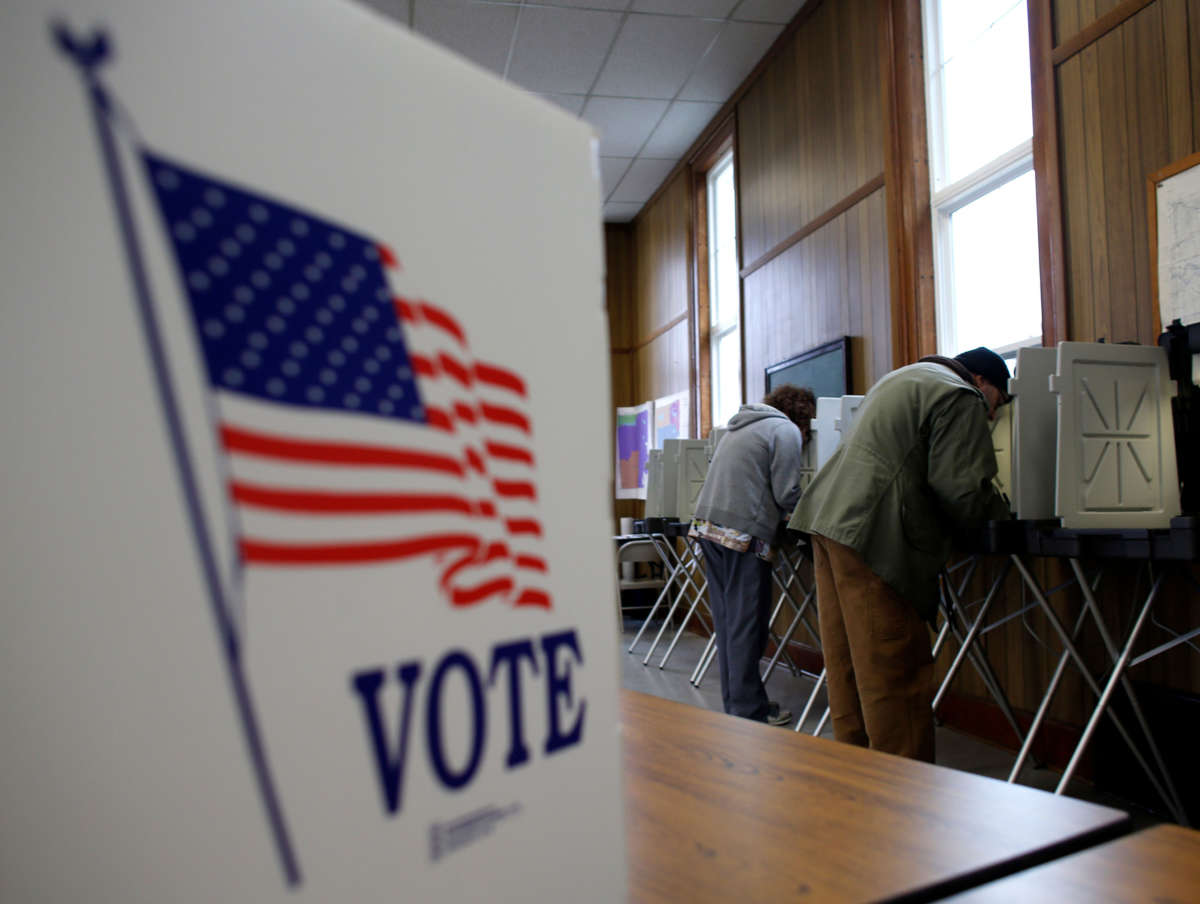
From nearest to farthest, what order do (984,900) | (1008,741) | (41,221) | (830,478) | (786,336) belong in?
(41,221) < (984,900) < (830,478) < (1008,741) < (786,336)

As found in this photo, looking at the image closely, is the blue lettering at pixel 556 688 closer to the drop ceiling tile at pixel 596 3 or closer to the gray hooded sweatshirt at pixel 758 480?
the gray hooded sweatshirt at pixel 758 480

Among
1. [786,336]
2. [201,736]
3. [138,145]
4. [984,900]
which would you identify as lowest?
[984,900]

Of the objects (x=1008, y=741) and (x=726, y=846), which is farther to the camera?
(x=1008, y=741)

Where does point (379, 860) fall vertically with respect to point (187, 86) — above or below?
below

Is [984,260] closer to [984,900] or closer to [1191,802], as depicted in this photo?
[1191,802]

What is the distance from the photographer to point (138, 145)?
0.14 m

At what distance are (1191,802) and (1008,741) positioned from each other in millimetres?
701

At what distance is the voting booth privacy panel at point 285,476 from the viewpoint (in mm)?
140

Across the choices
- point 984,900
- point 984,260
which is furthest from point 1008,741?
point 984,900

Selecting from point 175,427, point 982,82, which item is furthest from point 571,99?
point 175,427

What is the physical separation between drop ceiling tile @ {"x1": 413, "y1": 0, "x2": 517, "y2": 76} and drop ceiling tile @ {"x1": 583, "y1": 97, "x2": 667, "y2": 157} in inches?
31.5

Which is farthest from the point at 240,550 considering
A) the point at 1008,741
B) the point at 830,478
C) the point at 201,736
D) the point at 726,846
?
the point at 1008,741

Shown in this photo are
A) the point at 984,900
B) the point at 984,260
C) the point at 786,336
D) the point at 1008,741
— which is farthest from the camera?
the point at 786,336

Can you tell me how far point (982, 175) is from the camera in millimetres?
3125
